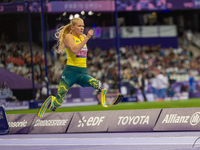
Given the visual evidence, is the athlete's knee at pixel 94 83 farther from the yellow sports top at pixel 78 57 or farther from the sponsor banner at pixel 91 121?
the sponsor banner at pixel 91 121

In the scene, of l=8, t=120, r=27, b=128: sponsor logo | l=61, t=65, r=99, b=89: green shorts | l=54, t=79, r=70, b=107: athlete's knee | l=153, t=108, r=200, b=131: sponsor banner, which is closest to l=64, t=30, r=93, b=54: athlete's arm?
l=61, t=65, r=99, b=89: green shorts

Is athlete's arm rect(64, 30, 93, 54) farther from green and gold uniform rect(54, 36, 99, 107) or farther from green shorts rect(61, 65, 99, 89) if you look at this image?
green shorts rect(61, 65, 99, 89)

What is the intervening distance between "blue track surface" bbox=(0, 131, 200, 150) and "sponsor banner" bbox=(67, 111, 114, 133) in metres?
0.31

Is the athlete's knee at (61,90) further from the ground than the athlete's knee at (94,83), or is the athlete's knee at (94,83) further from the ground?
the athlete's knee at (94,83)

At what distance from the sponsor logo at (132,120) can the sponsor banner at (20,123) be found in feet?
8.27

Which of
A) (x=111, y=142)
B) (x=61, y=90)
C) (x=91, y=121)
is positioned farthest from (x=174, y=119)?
(x=61, y=90)

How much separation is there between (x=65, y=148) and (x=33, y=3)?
30.3ft

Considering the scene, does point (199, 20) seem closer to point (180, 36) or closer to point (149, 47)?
point (180, 36)

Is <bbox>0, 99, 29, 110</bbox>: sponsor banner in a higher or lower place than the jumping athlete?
lower

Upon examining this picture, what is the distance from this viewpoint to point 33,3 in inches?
614

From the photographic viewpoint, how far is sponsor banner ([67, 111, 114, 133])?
9.80 metres

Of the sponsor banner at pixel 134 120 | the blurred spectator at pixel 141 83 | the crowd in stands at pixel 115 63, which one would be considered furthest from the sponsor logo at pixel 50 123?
the blurred spectator at pixel 141 83

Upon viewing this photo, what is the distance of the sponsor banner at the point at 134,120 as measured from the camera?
925cm

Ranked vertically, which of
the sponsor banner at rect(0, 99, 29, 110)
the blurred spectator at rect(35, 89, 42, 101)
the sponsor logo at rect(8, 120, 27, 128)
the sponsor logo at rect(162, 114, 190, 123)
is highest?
the sponsor logo at rect(162, 114, 190, 123)
